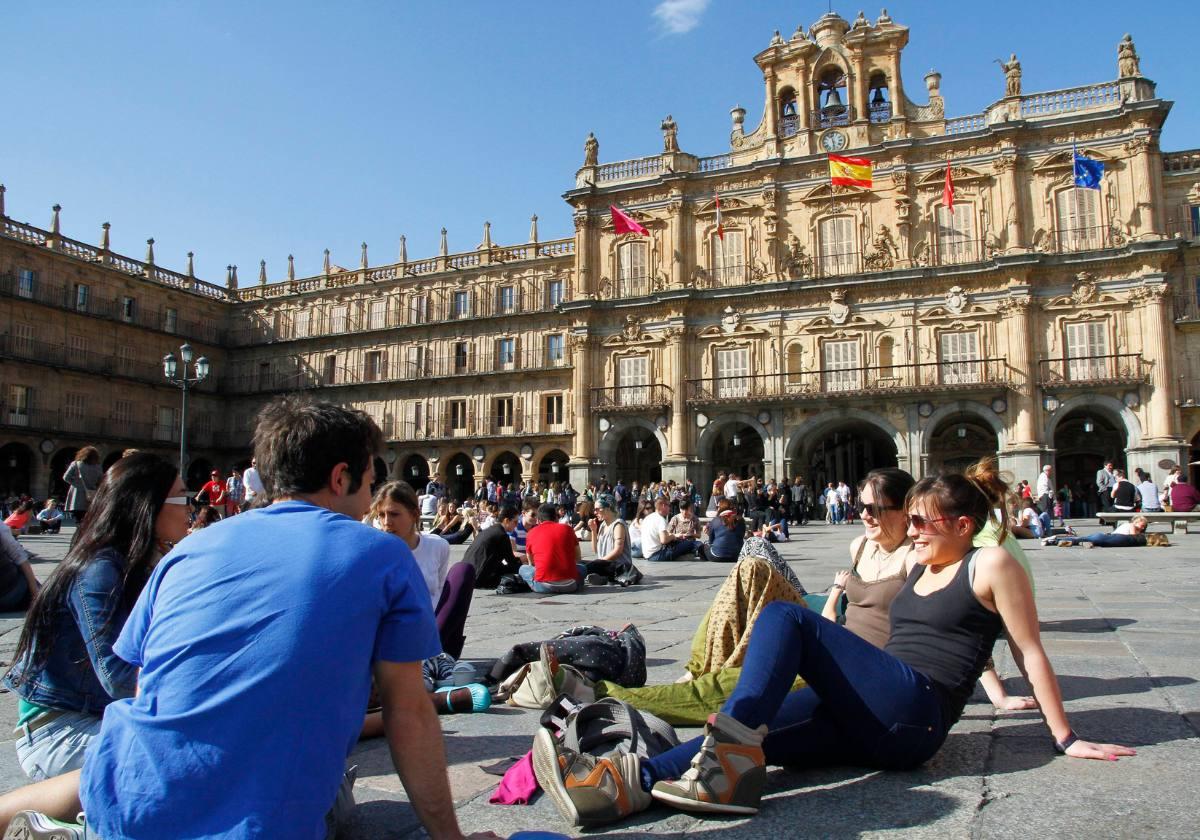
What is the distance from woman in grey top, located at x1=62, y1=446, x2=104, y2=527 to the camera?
10.6m

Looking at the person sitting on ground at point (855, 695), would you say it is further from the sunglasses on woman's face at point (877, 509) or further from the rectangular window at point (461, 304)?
the rectangular window at point (461, 304)

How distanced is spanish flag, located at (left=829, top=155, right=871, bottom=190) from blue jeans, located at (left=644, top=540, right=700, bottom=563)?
1792cm

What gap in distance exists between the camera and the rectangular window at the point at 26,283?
33.6 meters

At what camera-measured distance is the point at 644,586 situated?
1046cm

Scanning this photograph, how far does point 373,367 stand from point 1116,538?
3103cm

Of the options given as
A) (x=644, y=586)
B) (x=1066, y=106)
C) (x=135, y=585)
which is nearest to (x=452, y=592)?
(x=135, y=585)

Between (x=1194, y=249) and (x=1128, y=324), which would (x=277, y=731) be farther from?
(x=1194, y=249)

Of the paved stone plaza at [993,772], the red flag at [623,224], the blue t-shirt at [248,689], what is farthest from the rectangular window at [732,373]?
the blue t-shirt at [248,689]

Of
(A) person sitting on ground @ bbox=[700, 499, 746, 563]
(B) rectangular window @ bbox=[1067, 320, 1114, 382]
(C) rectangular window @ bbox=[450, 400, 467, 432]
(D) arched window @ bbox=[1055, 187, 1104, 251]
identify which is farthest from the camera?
(C) rectangular window @ bbox=[450, 400, 467, 432]

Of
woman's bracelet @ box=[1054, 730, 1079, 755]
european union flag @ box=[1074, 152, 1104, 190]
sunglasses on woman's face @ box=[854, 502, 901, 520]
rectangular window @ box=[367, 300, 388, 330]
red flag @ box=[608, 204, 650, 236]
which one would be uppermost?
red flag @ box=[608, 204, 650, 236]

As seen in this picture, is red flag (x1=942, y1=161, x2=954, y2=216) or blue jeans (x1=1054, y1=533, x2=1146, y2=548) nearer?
blue jeans (x1=1054, y1=533, x2=1146, y2=548)

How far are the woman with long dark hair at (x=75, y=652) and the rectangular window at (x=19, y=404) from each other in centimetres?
3619

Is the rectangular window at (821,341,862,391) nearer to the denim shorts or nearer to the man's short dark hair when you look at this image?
the denim shorts

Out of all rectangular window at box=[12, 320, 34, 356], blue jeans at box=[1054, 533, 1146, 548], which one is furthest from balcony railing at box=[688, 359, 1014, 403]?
rectangular window at box=[12, 320, 34, 356]
